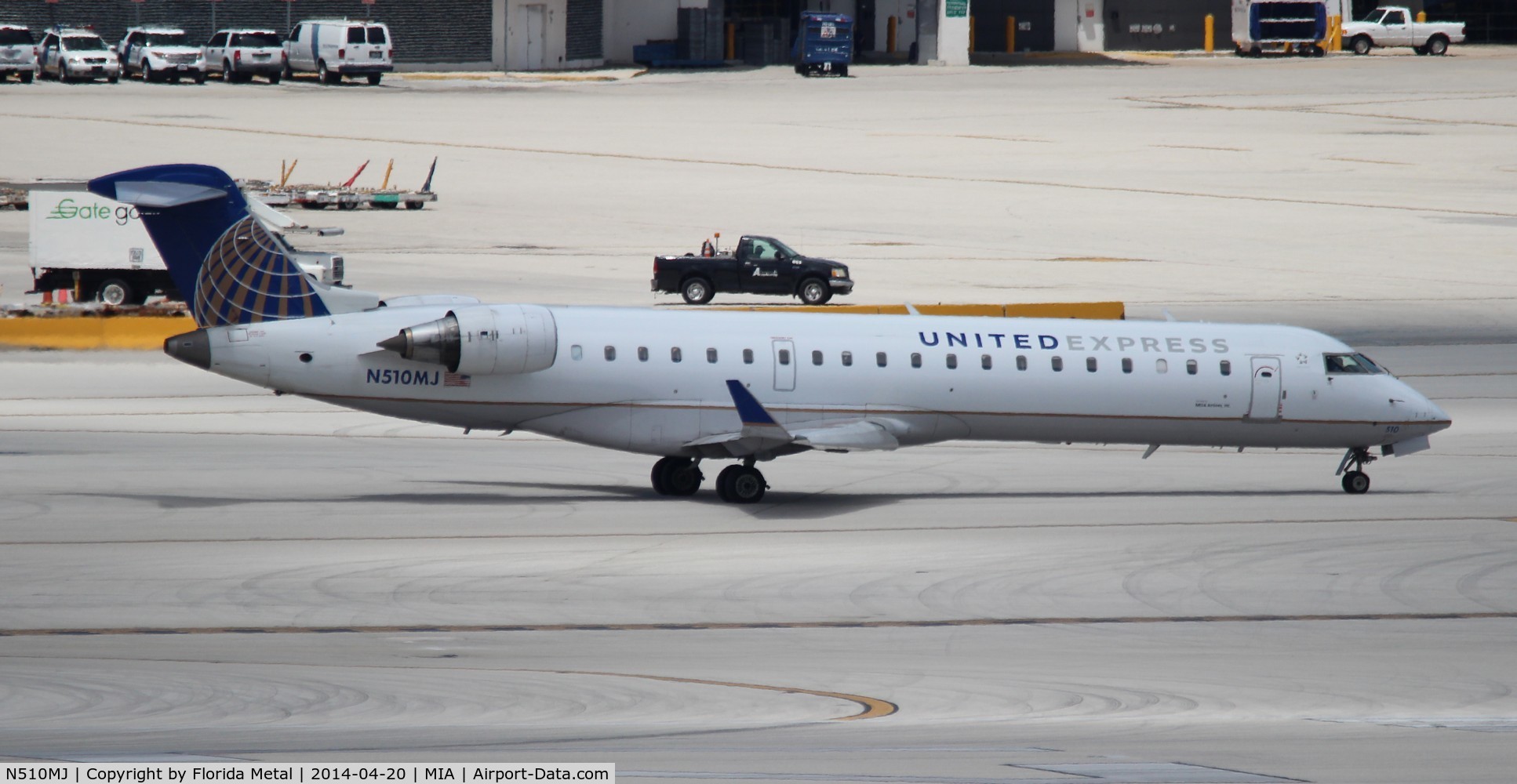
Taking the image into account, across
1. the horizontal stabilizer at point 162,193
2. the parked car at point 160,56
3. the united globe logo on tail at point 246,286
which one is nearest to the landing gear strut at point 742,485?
the united globe logo on tail at point 246,286

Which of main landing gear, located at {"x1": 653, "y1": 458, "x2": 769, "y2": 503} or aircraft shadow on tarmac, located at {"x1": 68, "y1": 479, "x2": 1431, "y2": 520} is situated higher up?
main landing gear, located at {"x1": 653, "y1": 458, "x2": 769, "y2": 503}

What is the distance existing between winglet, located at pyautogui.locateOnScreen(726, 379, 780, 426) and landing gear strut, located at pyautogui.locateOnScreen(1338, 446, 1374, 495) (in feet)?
28.6

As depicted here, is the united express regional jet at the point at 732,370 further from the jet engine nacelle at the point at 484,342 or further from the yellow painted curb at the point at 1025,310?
the yellow painted curb at the point at 1025,310

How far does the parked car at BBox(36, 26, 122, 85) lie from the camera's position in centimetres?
8050

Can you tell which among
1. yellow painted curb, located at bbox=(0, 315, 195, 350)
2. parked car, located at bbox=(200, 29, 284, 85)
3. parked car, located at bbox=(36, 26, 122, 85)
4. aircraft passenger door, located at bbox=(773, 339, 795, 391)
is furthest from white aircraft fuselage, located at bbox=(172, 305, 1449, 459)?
parked car, located at bbox=(200, 29, 284, 85)

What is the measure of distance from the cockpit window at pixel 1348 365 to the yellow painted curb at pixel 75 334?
70.1ft

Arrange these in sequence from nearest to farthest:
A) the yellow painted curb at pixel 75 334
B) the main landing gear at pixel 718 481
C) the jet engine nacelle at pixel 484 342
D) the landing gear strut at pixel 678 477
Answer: the jet engine nacelle at pixel 484 342 → the main landing gear at pixel 718 481 → the landing gear strut at pixel 678 477 → the yellow painted curb at pixel 75 334

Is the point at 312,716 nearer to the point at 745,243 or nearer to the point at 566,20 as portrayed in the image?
the point at 745,243

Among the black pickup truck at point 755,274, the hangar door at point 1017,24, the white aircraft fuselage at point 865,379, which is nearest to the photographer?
the white aircraft fuselage at point 865,379

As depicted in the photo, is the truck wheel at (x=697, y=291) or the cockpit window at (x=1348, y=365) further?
the truck wheel at (x=697, y=291)

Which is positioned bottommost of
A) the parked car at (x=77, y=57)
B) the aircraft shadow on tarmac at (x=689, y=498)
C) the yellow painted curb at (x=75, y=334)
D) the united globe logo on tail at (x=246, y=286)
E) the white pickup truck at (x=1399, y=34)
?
the aircraft shadow on tarmac at (x=689, y=498)

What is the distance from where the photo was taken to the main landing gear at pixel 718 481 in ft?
83.8

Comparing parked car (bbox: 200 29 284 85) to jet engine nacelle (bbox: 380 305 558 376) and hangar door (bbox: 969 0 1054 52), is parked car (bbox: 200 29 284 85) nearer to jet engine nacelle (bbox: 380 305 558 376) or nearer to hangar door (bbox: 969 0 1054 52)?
hangar door (bbox: 969 0 1054 52)

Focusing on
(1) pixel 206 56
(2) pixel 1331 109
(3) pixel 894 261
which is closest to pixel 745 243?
(3) pixel 894 261
